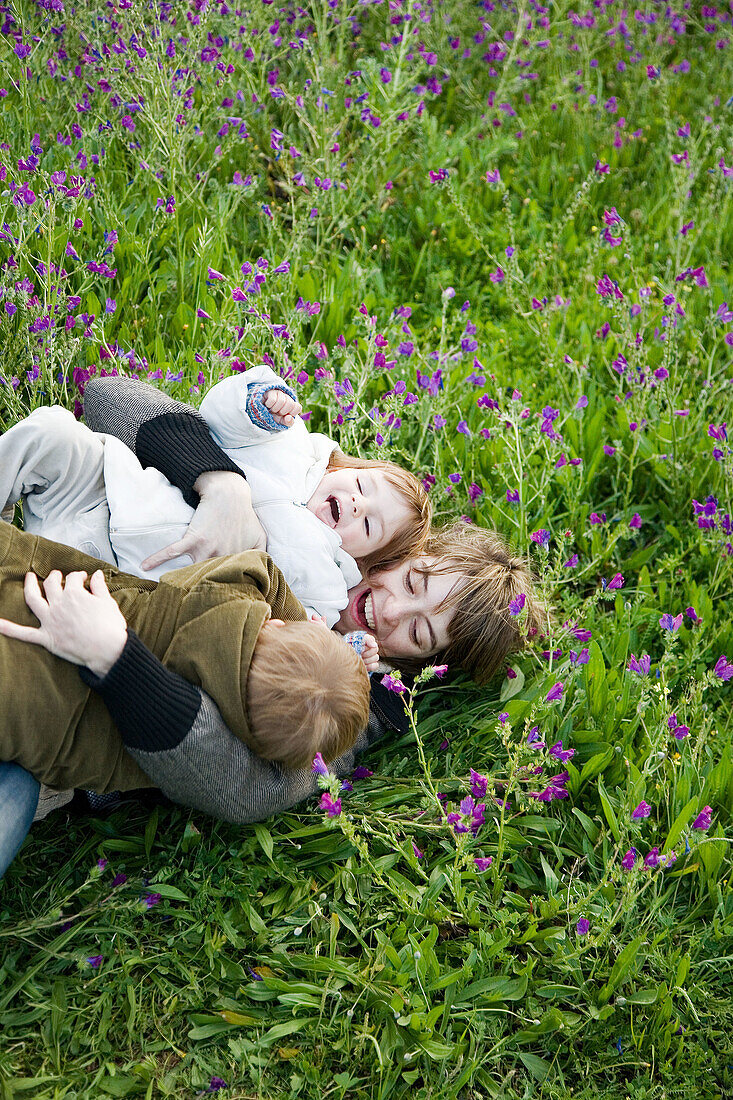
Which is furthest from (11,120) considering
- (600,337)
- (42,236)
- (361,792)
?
(361,792)

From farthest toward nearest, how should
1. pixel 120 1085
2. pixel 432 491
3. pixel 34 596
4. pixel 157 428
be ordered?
pixel 432 491 < pixel 157 428 < pixel 34 596 < pixel 120 1085

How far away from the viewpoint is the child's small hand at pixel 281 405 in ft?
8.34

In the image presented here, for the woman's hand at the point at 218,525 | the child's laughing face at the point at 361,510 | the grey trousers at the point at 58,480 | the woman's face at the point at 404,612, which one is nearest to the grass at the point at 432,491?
the woman's face at the point at 404,612

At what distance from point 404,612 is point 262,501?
0.49m

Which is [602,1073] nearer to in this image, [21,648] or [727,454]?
[21,648]

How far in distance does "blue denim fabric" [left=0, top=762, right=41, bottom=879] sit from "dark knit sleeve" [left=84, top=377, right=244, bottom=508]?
0.80 m

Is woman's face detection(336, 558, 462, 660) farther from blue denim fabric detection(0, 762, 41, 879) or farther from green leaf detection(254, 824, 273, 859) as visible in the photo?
blue denim fabric detection(0, 762, 41, 879)

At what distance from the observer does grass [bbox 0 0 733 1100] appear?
6.57 feet

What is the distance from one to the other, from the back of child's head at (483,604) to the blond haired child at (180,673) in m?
0.59

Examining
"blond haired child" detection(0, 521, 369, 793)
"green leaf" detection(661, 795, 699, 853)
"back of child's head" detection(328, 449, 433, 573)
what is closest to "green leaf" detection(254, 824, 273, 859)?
"blond haired child" detection(0, 521, 369, 793)

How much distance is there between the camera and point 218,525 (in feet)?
7.60

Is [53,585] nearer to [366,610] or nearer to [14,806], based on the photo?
[14,806]

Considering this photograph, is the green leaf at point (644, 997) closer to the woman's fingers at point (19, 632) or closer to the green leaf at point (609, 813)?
the green leaf at point (609, 813)

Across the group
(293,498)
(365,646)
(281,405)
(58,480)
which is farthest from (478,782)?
(58,480)
